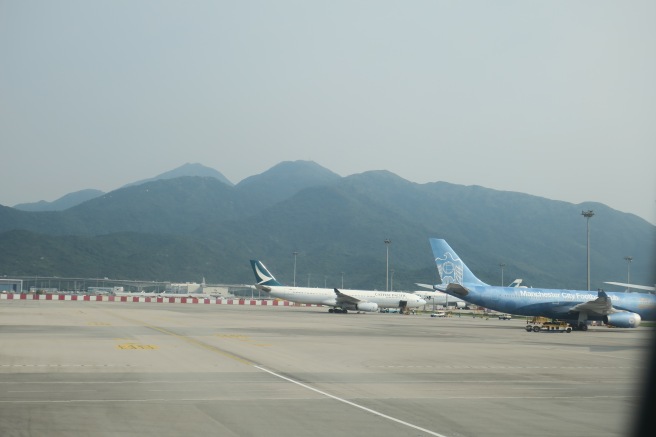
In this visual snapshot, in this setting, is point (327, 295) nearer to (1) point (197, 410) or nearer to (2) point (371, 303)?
(2) point (371, 303)

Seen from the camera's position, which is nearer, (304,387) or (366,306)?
(304,387)

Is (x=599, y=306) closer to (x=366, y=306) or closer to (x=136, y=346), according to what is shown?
(x=366, y=306)

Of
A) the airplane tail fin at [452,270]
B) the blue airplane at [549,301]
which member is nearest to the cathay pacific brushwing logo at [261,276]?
the blue airplane at [549,301]

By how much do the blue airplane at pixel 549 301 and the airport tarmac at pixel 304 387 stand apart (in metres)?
22.8

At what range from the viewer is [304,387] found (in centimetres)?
2117

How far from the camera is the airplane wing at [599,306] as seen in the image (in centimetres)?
6047

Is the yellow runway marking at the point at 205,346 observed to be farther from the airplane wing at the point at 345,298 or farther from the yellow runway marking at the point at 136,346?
the airplane wing at the point at 345,298

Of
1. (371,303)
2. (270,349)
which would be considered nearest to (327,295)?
(371,303)

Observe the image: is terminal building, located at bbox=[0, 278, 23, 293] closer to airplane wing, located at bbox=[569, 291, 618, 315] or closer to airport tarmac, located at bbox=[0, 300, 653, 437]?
airplane wing, located at bbox=[569, 291, 618, 315]

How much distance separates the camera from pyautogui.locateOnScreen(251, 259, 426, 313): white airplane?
306 feet

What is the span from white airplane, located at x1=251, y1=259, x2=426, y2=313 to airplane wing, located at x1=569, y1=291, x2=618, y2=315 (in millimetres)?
33921

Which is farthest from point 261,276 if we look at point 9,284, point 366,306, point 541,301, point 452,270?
point 9,284

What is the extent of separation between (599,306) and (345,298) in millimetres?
37763

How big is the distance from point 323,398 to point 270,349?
15.0 metres
